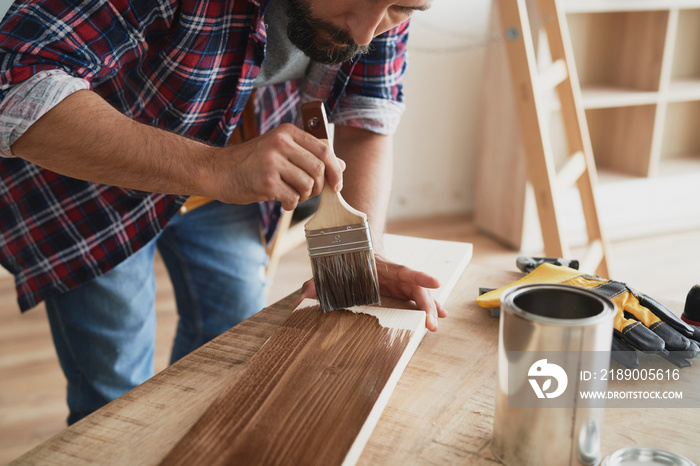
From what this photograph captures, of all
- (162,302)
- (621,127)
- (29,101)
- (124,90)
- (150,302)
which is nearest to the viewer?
(29,101)

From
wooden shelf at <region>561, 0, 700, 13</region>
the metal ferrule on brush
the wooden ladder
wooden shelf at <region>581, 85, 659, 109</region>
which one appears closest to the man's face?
the metal ferrule on brush

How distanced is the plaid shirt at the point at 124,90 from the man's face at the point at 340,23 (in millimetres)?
73

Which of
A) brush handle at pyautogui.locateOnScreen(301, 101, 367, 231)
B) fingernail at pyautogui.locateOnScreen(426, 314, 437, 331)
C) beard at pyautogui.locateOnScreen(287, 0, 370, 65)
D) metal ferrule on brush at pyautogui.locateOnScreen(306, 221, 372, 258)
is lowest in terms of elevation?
fingernail at pyautogui.locateOnScreen(426, 314, 437, 331)

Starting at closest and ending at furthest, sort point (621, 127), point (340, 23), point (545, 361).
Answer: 1. point (545, 361)
2. point (340, 23)
3. point (621, 127)

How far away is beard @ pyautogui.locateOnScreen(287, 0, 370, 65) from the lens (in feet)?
3.52

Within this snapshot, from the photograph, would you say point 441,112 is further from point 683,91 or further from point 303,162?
point 303,162

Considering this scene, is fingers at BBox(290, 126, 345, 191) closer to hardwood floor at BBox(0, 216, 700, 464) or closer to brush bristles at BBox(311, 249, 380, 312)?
brush bristles at BBox(311, 249, 380, 312)

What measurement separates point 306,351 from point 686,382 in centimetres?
50

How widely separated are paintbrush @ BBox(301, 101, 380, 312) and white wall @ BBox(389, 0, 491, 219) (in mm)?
2379

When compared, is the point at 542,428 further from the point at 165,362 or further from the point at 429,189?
the point at 429,189

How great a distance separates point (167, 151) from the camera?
3.09ft

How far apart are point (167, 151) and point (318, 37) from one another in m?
0.36

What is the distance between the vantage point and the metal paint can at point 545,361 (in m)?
0.58

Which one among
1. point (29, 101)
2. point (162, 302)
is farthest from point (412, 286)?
point (162, 302)
